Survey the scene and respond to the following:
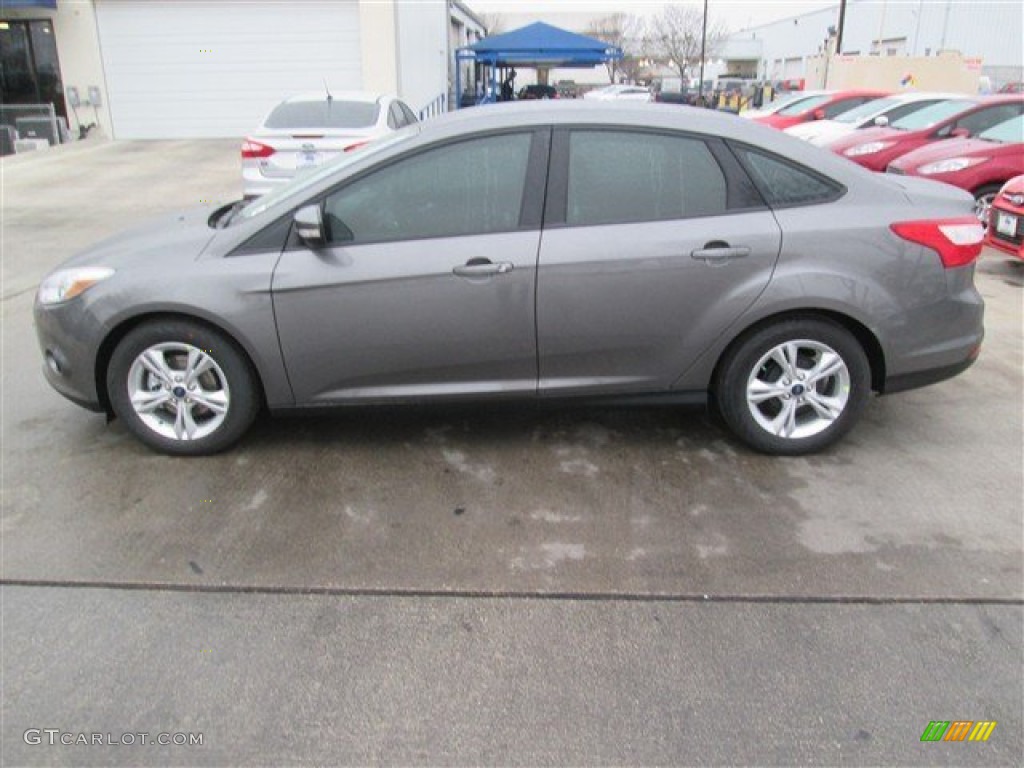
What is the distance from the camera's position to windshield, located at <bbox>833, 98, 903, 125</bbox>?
1442 centimetres

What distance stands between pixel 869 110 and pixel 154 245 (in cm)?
1437

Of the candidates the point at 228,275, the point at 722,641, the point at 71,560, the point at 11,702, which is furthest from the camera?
the point at 228,275

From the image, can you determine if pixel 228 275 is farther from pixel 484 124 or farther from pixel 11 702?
pixel 11 702

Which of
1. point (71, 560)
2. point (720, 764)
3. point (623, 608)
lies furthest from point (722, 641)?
point (71, 560)

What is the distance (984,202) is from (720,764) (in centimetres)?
885

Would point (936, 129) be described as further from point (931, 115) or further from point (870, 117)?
point (870, 117)

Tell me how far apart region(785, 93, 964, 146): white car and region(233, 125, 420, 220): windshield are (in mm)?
10462

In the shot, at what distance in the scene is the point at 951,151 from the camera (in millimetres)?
9648

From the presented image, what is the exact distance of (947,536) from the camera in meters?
3.41

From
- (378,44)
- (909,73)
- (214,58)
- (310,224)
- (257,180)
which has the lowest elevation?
(257,180)

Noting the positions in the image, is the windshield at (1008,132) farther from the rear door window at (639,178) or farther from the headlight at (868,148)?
the rear door window at (639,178)

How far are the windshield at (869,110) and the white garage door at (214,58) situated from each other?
1049cm

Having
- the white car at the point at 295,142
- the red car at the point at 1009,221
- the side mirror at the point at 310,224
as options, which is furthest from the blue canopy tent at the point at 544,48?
the side mirror at the point at 310,224

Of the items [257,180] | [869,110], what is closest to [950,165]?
[869,110]
